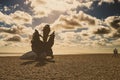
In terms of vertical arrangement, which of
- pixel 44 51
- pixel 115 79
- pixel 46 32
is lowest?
pixel 115 79

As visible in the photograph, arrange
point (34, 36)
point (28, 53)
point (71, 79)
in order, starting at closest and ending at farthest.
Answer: point (71, 79) < point (34, 36) < point (28, 53)

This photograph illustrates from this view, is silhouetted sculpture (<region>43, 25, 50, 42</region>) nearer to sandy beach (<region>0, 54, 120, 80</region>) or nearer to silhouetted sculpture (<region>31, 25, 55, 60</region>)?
silhouetted sculpture (<region>31, 25, 55, 60</region>)

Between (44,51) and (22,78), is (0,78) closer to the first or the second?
(22,78)

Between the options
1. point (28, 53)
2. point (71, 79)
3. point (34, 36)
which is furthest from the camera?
point (28, 53)

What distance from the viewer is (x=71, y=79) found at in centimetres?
3256

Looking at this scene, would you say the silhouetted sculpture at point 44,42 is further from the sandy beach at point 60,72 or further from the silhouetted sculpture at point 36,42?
the sandy beach at point 60,72

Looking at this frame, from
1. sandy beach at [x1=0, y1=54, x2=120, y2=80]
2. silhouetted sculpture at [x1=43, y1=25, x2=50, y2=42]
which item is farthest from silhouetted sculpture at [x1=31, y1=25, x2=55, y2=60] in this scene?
sandy beach at [x1=0, y1=54, x2=120, y2=80]

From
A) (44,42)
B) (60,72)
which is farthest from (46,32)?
(60,72)

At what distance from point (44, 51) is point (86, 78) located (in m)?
29.4

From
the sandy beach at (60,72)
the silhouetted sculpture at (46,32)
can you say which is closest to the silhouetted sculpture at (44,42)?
the silhouetted sculpture at (46,32)

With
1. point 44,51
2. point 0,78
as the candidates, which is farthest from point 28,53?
point 0,78

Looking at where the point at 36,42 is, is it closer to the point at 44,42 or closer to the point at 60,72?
the point at 44,42

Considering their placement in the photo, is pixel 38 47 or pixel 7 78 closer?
pixel 7 78

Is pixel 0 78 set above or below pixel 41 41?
below
